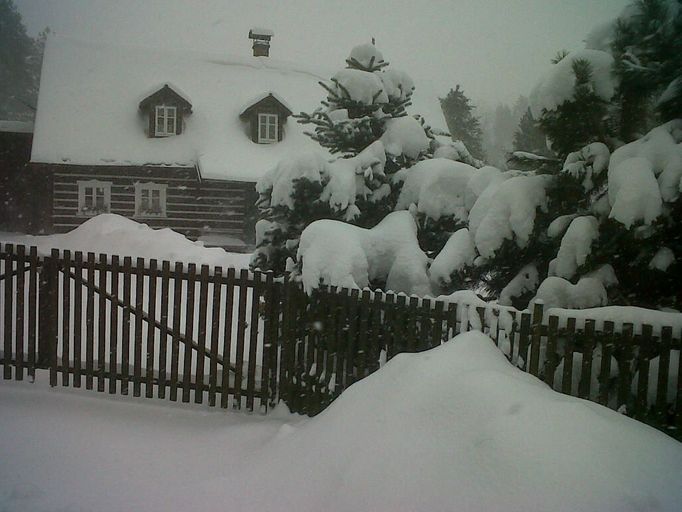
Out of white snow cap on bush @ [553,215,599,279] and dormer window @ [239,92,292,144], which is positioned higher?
dormer window @ [239,92,292,144]

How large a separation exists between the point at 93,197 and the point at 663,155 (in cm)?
2305

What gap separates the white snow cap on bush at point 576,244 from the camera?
5203 millimetres

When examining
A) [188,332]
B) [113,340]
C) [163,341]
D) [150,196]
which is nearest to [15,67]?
[150,196]

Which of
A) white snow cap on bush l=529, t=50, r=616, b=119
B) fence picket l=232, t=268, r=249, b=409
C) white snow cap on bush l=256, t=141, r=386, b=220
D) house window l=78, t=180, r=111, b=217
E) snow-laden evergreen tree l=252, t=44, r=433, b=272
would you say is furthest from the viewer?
house window l=78, t=180, r=111, b=217

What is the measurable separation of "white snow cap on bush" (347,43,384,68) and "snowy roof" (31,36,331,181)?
15442mm

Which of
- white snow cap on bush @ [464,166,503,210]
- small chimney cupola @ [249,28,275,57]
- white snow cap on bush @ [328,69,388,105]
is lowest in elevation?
white snow cap on bush @ [464,166,503,210]

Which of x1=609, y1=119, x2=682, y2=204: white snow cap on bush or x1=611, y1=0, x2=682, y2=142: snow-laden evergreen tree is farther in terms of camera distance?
x1=611, y1=0, x2=682, y2=142: snow-laden evergreen tree

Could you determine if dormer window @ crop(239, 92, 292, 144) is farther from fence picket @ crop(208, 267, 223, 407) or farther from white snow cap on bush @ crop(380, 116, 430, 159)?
fence picket @ crop(208, 267, 223, 407)

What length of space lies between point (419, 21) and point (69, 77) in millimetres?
45091

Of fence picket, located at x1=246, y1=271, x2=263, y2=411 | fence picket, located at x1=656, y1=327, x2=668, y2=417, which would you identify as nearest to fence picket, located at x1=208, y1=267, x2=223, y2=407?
fence picket, located at x1=246, y1=271, x2=263, y2=411

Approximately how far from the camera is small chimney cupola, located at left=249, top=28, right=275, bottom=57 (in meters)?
Answer: 30.4

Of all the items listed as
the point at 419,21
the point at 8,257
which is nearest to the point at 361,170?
the point at 8,257

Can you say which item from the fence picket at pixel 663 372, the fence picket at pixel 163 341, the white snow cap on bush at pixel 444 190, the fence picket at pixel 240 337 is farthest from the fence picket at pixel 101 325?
the fence picket at pixel 663 372

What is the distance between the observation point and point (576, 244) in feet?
17.2
